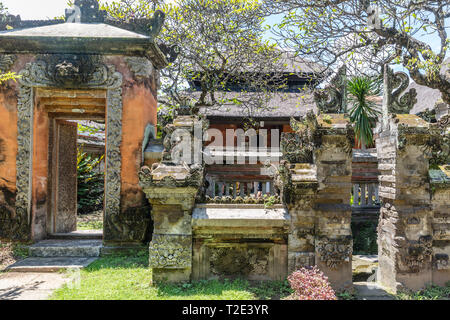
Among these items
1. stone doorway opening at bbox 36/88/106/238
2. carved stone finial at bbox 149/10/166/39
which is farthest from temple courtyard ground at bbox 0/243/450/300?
carved stone finial at bbox 149/10/166/39

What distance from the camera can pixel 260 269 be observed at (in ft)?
14.5

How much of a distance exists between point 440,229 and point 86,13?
7.99m

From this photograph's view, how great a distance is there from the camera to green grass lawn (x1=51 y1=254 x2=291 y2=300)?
3896 millimetres

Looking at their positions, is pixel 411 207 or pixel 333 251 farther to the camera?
pixel 411 207

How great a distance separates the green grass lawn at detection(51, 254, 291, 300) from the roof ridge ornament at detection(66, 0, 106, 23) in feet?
17.5

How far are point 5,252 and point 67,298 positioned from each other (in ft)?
8.95

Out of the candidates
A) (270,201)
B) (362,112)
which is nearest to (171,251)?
(270,201)

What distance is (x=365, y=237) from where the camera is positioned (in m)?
7.92

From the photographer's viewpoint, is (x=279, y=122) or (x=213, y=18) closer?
(x=213, y=18)

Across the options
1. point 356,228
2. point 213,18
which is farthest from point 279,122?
point 356,228

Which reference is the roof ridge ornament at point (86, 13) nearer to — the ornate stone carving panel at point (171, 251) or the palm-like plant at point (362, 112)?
the ornate stone carving panel at point (171, 251)

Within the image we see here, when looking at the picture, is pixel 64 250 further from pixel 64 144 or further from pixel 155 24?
pixel 155 24

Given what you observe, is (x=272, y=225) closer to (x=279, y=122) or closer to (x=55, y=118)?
(x=55, y=118)

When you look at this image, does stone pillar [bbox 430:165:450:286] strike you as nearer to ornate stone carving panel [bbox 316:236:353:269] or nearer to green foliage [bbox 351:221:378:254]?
ornate stone carving panel [bbox 316:236:353:269]
